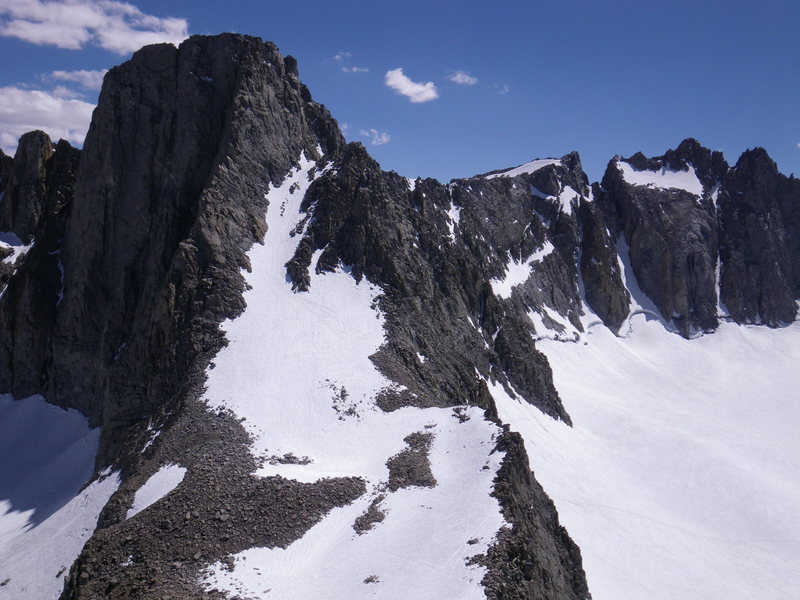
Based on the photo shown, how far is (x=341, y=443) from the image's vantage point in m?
26.2

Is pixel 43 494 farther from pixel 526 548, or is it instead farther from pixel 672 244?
pixel 672 244

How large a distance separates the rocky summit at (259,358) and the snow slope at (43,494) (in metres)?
0.20

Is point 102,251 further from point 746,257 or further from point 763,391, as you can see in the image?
point 746,257

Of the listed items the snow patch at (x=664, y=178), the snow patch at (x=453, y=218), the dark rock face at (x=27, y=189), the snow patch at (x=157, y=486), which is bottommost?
the snow patch at (x=157, y=486)

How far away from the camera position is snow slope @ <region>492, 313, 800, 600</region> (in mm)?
34344

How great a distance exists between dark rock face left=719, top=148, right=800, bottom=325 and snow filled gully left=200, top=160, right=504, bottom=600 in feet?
253

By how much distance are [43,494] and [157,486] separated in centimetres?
1539

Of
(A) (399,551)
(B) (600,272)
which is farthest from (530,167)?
(A) (399,551)

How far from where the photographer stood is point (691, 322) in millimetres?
86688

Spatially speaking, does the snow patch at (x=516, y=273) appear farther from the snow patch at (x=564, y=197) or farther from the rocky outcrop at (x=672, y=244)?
the rocky outcrop at (x=672, y=244)

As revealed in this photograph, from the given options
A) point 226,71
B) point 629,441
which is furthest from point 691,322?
point 226,71

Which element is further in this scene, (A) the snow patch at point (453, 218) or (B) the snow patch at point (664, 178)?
(B) the snow patch at point (664, 178)

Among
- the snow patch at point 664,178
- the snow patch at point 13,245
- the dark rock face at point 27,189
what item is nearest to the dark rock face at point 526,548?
the snow patch at point 13,245

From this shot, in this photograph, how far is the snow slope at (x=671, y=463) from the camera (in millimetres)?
34344
